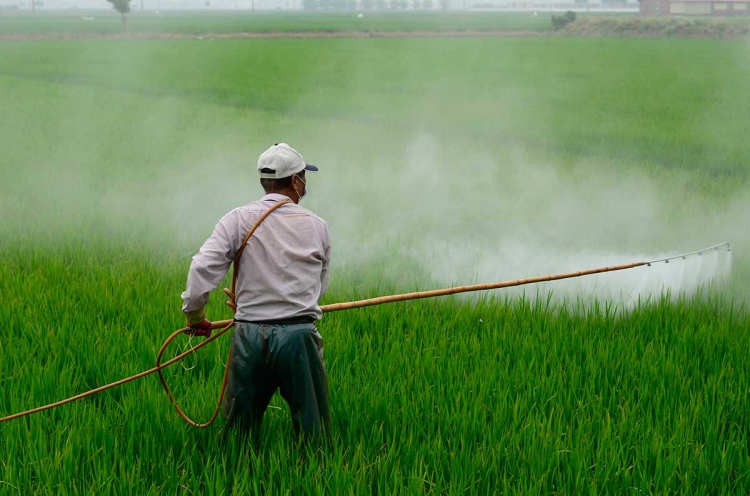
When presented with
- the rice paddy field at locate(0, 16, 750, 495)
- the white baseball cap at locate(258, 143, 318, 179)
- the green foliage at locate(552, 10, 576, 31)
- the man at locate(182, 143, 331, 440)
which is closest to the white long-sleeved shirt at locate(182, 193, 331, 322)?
the man at locate(182, 143, 331, 440)

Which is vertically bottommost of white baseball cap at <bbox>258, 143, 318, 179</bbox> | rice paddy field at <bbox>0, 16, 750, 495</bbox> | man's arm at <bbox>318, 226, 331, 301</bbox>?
rice paddy field at <bbox>0, 16, 750, 495</bbox>

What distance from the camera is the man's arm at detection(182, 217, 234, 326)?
261cm

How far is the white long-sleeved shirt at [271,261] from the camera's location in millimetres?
2680

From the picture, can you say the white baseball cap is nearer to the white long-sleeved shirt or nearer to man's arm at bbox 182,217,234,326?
the white long-sleeved shirt

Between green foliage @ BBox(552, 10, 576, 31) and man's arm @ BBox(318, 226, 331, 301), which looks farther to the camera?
green foliage @ BBox(552, 10, 576, 31)

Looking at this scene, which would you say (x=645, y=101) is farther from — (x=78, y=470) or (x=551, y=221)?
(x=78, y=470)

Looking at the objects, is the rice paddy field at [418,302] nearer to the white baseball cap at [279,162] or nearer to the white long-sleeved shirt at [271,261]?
the white long-sleeved shirt at [271,261]

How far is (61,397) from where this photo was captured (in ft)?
10.6

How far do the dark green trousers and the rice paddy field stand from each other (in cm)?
9

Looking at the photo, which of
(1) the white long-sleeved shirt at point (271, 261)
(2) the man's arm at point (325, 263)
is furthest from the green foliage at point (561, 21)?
(1) the white long-sleeved shirt at point (271, 261)

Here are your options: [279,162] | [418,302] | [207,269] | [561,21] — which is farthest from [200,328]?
[561,21]

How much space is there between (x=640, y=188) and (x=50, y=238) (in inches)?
198

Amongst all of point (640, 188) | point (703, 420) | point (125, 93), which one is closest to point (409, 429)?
point (703, 420)

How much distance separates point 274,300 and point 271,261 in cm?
12
